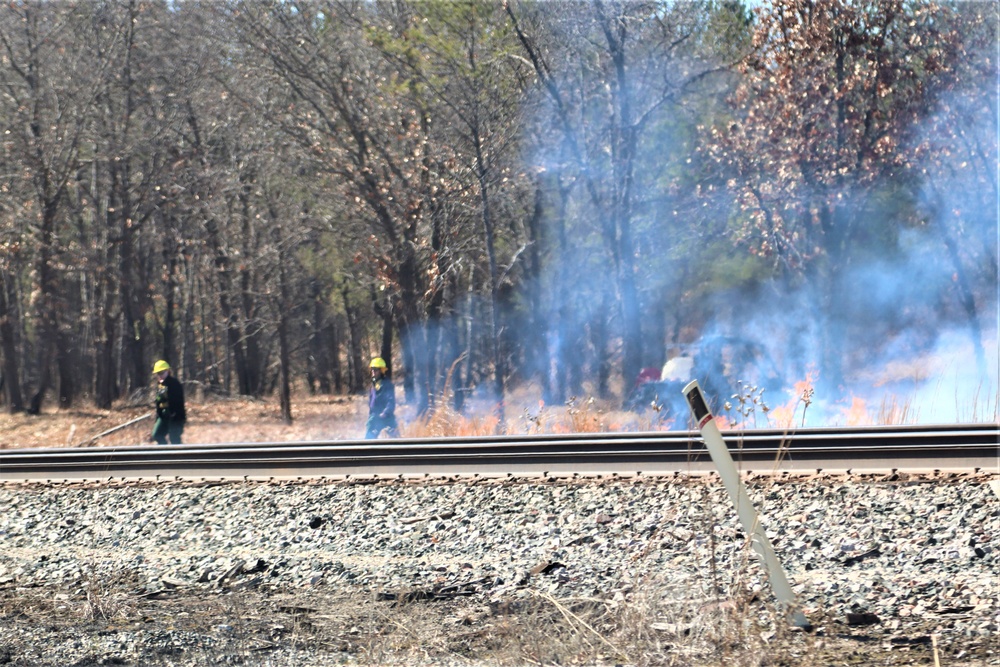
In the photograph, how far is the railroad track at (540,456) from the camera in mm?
8844

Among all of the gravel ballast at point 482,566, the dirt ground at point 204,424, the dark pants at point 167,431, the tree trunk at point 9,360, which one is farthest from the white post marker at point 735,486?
the tree trunk at point 9,360

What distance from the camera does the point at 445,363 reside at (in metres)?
27.3

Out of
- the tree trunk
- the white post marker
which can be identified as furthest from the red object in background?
the tree trunk

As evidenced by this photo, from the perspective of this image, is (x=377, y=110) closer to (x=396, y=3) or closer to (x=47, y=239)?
(x=396, y=3)

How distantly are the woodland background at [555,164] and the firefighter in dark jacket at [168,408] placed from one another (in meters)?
3.74

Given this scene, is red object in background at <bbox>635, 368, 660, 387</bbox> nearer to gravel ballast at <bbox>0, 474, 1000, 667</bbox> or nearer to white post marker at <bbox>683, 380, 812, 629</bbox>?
gravel ballast at <bbox>0, 474, 1000, 667</bbox>

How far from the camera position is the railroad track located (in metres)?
8.84

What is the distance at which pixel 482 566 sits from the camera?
767 centimetres

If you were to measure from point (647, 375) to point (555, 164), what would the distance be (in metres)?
4.45

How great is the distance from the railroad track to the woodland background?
16.3 ft

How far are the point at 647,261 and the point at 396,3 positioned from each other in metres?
9.21

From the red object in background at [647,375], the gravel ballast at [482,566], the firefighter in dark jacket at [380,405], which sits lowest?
the gravel ballast at [482,566]

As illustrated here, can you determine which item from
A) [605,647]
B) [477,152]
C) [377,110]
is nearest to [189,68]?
[377,110]

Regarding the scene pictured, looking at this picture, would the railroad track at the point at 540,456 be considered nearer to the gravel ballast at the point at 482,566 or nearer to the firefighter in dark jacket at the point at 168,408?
the gravel ballast at the point at 482,566
